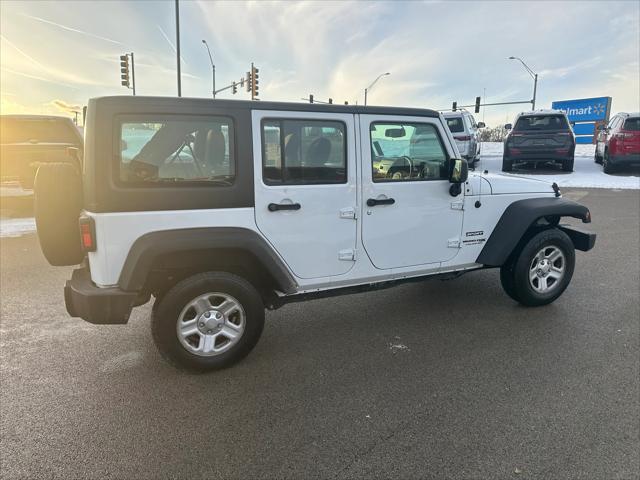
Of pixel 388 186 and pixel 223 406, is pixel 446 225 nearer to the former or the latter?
pixel 388 186

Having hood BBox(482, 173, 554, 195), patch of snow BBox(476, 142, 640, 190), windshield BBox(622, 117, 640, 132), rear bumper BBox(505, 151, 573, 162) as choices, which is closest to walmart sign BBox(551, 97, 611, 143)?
patch of snow BBox(476, 142, 640, 190)

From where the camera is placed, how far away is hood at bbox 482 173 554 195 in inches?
170

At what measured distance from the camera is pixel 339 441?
256 centimetres

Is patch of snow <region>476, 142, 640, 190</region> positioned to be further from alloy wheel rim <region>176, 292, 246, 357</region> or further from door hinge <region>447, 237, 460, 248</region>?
alloy wheel rim <region>176, 292, 246, 357</region>

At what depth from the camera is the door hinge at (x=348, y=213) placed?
3549mm

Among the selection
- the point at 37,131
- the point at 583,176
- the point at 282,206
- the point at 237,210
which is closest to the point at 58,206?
the point at 237,210

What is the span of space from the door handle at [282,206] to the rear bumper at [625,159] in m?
15.4

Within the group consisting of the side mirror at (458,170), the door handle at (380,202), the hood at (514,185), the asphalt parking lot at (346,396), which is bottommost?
the asphalt parking lot at (346,396)

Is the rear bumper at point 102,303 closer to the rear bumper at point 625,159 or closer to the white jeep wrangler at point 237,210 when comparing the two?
the white jeep wrangler at point 237,210

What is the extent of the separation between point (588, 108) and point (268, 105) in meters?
43.8

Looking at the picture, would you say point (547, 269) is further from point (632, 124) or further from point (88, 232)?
point (632, 124)

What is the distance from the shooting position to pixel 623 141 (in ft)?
47.4

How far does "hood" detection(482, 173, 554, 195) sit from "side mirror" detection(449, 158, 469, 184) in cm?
56

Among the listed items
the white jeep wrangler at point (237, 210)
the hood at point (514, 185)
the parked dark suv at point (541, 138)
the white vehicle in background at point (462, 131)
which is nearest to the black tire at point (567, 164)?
the parked dark suv at point (541, 138)
